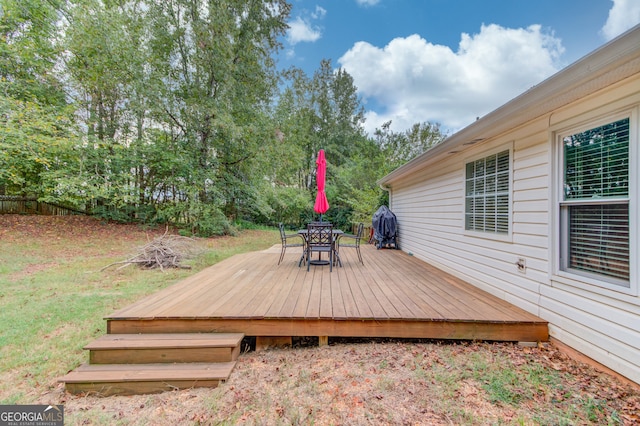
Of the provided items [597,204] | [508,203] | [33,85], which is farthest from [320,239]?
[33,85]

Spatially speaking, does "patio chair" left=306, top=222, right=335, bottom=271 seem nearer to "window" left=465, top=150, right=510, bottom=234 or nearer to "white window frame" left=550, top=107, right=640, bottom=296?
"window" left=465, top=150, right=510, bottom=234

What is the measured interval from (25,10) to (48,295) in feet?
32.4

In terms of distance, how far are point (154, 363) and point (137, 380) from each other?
0.22m

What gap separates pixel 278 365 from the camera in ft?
7.47

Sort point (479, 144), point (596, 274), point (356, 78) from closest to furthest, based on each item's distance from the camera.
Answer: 1. point (596, 274)
2. point (479, 144)
3. point (356, 78)

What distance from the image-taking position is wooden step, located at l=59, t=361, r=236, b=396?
76.4 inches

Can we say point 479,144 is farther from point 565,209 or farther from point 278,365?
point 278,365

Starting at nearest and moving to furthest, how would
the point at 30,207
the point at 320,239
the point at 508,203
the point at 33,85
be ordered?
the point at 508,203 → the point at 320,239 → the point at 33,85 → the point at 30,207

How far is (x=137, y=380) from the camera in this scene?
6.44ft

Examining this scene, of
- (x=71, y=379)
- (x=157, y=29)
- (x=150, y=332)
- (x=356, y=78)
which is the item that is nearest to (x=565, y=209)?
(x=150, y=332)

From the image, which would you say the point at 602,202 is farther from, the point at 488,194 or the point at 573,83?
the point at 488,194
